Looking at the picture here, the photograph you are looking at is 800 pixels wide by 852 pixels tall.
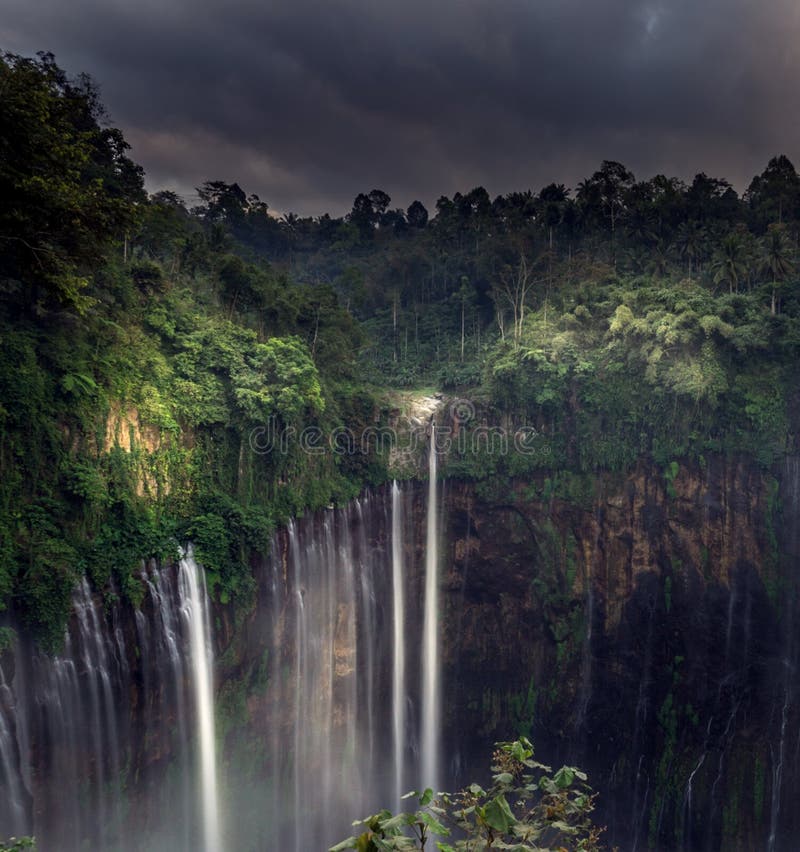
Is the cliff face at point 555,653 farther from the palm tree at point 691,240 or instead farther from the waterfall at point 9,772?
the palm tree at point 691,240

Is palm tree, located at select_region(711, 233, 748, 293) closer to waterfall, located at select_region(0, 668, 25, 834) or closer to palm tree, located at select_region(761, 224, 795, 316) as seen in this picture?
palm tree, located at select_region(761, 224, 795, 316)

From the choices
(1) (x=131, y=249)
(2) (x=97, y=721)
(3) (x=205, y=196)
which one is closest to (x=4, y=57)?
(1) (x=131, y=249)

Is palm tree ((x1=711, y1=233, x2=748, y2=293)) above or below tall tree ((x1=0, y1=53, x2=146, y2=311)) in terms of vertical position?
above

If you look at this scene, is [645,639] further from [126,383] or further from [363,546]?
[126,383]

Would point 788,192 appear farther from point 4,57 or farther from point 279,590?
point 4,57

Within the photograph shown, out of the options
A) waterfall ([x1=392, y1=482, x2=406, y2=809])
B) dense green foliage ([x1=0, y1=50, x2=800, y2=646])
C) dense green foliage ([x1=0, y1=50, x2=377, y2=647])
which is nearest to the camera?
dense green foliage ([x1=0, y1=50, x2=377, y2=647])

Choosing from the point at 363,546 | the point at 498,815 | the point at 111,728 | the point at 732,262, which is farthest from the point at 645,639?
the point at 498,815

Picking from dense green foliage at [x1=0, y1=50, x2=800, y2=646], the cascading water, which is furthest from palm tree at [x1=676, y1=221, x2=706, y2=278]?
the cascading water
